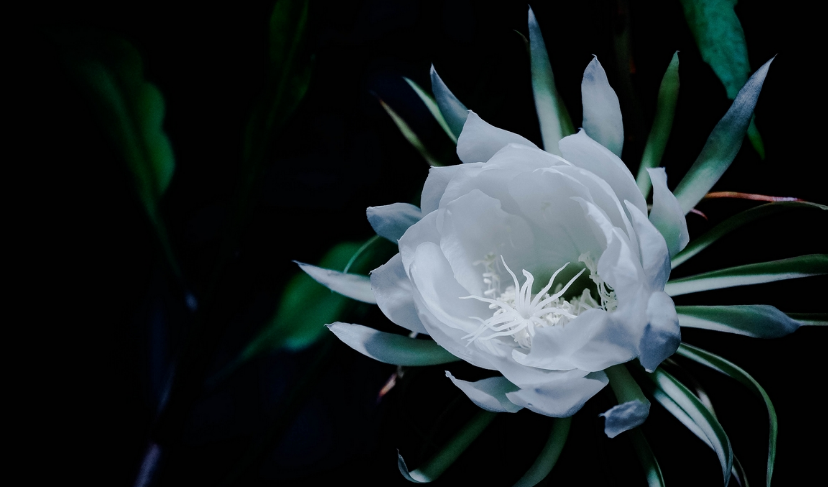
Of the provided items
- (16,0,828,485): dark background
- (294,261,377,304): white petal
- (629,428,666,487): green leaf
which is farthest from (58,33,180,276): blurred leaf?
(629,428,666,487): green leaf

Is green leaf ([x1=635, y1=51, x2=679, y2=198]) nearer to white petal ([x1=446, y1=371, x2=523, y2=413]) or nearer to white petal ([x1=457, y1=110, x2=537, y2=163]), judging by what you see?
white petal ([x1=457, y1=110, x2=537, y2=163])

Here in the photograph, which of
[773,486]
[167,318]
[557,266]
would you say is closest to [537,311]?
[557,266]

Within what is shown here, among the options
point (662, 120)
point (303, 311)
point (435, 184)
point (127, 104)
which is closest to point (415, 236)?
point (435, 184)

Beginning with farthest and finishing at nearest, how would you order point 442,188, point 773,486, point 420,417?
point 420,417
point 773,486
point 442,188

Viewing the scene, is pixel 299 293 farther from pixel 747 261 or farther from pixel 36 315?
pixel 747 261

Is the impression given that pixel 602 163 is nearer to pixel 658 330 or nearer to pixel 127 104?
pixel 658 330

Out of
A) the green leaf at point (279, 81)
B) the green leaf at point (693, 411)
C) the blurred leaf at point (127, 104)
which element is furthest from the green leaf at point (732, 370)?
the blurred leaf at point (127, 104)

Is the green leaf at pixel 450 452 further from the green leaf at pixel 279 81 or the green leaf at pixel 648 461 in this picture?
the green leaf at pixel 279 81
